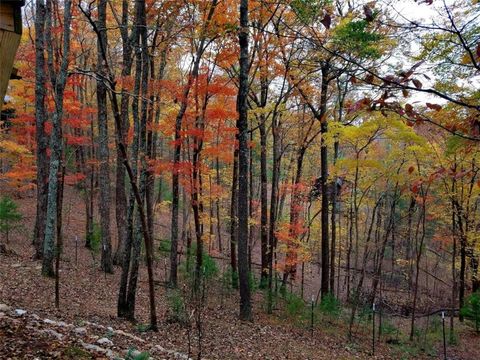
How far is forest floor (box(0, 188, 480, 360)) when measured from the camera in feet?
15.2

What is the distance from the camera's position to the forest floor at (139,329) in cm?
462

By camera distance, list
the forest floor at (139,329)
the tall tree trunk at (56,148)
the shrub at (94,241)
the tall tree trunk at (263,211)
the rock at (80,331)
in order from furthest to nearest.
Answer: the shrub at (94,241)
the tall tree trunk at (263,211)
the tall tree trunk at (56,148)
the rock at (80,331)
the forest floor at (139,329)

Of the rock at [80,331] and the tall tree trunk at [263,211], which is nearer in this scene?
the rock at [80,331]

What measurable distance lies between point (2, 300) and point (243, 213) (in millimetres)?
5493

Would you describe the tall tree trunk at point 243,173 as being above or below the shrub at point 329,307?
above

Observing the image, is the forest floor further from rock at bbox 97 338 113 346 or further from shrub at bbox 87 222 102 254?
shrub at bbox 87 222 102 254

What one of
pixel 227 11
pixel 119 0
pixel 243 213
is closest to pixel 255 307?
pixel 243 213

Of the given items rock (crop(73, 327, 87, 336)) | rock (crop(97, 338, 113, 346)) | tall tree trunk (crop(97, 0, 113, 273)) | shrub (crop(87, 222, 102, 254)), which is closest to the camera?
rock (crop(97, 338, 113, 346))

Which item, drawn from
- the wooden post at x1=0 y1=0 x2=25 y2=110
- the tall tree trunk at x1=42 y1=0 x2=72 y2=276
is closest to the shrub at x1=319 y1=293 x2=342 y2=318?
the tall tree trunk at x1=42 y1=0 x2=72 y2=276

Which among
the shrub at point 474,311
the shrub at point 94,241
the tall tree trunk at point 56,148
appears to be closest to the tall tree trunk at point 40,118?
the tall tree trunk at point 56,148

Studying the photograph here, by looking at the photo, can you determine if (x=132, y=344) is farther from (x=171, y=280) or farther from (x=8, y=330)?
(x=171, y=280)

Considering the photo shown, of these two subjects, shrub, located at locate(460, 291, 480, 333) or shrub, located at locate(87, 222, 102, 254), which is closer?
shrub, located at locate(460, 291, 480, 333)

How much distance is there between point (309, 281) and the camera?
25.4 m

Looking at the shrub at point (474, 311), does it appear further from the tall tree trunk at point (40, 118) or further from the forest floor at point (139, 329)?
the tall tree trunk at point (40, 118)
